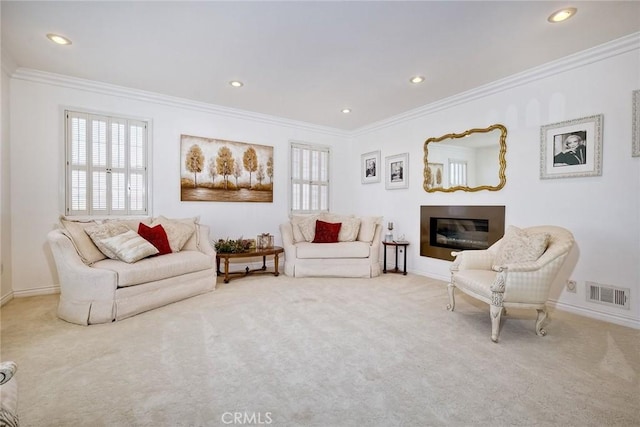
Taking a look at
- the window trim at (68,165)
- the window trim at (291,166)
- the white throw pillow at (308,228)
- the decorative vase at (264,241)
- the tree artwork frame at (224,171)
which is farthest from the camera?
the window trim at (291,166)

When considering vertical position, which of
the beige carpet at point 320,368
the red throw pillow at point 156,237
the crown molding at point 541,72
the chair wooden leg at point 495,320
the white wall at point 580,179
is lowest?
the beige carpet at point 320,368

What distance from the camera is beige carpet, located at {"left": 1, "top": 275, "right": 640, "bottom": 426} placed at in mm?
1535

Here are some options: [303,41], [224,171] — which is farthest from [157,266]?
[303,41]

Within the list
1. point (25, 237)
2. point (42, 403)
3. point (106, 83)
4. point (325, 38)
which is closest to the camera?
point (42, 403)

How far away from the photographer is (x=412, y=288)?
12.9ft

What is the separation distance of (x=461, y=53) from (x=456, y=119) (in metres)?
1.38

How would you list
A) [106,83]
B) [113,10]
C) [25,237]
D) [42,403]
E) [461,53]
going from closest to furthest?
[42,403]
[113,10]
[461,53]
[25,237]
[106,83]

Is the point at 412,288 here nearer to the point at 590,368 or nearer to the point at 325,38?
the point at 590,368

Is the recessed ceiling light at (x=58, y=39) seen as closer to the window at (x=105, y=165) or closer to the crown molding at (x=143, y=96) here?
the crown molding at (x=143, y=96)

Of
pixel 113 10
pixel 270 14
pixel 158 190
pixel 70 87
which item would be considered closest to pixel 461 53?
pixel 270 14

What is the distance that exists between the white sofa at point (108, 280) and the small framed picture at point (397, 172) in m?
3.41

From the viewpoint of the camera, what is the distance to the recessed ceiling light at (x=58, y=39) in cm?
271

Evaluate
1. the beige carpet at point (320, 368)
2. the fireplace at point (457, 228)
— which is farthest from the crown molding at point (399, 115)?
the beige carpet at point (320, 368)

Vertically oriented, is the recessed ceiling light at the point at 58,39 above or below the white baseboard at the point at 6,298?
above
